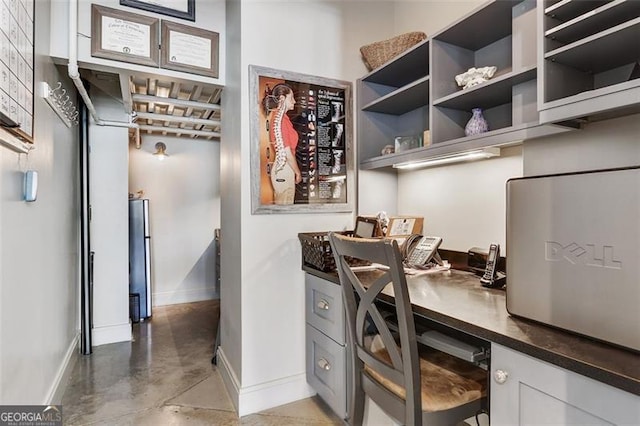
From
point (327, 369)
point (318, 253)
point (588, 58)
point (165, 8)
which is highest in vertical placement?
point (165, 8)

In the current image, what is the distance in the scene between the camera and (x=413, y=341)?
111cm

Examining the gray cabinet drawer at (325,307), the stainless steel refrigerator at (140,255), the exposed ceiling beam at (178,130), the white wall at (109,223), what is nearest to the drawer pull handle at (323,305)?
the gray cabinet drawer at (325,307)

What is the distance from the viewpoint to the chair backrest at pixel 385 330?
1106 mm

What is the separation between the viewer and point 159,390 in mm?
2324

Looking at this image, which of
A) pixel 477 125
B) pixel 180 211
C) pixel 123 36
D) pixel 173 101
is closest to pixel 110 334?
pixel 180 211

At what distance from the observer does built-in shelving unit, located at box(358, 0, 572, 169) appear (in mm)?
1449

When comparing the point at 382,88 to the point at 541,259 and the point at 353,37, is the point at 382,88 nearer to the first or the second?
the point at 353,37

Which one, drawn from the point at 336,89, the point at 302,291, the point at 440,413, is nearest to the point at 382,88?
the point at 336,89

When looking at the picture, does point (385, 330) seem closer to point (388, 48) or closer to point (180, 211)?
point (388, 48)

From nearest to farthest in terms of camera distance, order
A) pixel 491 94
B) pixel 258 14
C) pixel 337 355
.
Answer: pixel 491 94 → pixel 337 355 → pixel 258 14

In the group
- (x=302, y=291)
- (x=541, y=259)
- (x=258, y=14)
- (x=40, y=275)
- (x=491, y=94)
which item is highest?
(x=258, y=14)

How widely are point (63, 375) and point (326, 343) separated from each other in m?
1.83

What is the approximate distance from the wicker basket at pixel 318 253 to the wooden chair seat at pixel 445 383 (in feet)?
1.97

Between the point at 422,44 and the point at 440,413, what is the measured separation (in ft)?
5.55
